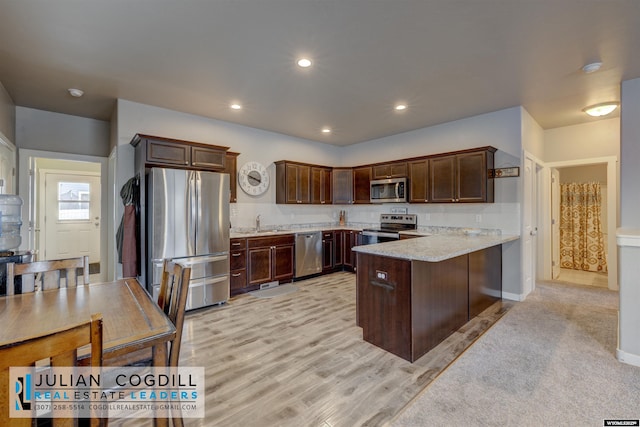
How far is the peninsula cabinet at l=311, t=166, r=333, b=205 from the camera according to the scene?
19.0ft

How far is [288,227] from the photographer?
5.62 meters

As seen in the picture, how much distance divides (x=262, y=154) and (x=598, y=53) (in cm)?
440

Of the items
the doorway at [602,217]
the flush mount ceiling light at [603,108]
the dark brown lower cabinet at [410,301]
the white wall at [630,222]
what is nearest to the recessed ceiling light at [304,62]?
the dark brown lower cabinet at [410,301]

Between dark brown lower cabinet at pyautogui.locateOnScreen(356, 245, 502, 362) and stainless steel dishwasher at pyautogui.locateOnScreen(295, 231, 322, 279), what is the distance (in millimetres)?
2268

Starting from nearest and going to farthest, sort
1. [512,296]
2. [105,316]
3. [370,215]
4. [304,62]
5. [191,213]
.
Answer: [105,316] → [304,62] → [191,213] → [512,296] → [370,215]

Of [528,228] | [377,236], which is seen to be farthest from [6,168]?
[528,228]

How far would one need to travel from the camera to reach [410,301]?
8.00 ft

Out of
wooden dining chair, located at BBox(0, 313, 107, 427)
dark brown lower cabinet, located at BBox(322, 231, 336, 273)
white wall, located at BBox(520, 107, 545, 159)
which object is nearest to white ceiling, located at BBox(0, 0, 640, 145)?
white wall, located at BBox(520, 107, 545, 159)

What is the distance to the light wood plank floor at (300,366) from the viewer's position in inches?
74.5

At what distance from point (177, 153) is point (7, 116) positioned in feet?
6.48

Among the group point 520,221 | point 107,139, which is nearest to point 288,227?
point 107,139

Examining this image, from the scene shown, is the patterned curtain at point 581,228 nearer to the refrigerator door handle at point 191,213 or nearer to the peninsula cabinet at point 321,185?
the peninsula cabinet at point 321,185

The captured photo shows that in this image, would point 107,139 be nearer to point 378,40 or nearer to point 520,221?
point 378,40

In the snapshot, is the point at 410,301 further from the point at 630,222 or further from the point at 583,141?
the point at 583,141
